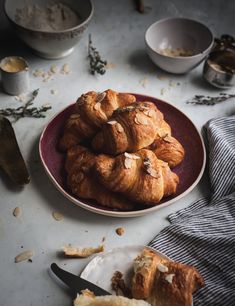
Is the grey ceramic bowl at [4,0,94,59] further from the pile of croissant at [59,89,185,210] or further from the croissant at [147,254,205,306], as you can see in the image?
the croissant at [147,254,205,306]

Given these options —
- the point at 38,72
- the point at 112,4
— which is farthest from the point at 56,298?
the point at 112,4

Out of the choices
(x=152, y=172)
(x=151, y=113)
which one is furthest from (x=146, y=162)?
(x=151, y=113)

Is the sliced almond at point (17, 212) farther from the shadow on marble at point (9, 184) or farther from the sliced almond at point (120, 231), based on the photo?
the sliced almond at point (120, 231)

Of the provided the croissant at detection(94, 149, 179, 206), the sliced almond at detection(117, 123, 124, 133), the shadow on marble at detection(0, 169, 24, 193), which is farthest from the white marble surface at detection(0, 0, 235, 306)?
the sliced almond at detection(117, 123, 124, 133)

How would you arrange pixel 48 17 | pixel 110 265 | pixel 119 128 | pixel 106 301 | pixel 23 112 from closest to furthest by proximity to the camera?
Result: pixel 106 301
pixel 110 265
pixel 119 128
pixel 23 112
pixel 48 17

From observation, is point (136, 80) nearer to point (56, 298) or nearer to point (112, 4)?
point (112, 4)

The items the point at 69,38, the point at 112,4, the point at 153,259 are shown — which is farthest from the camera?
the point at 112,4

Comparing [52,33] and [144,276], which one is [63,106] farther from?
[144,276]
